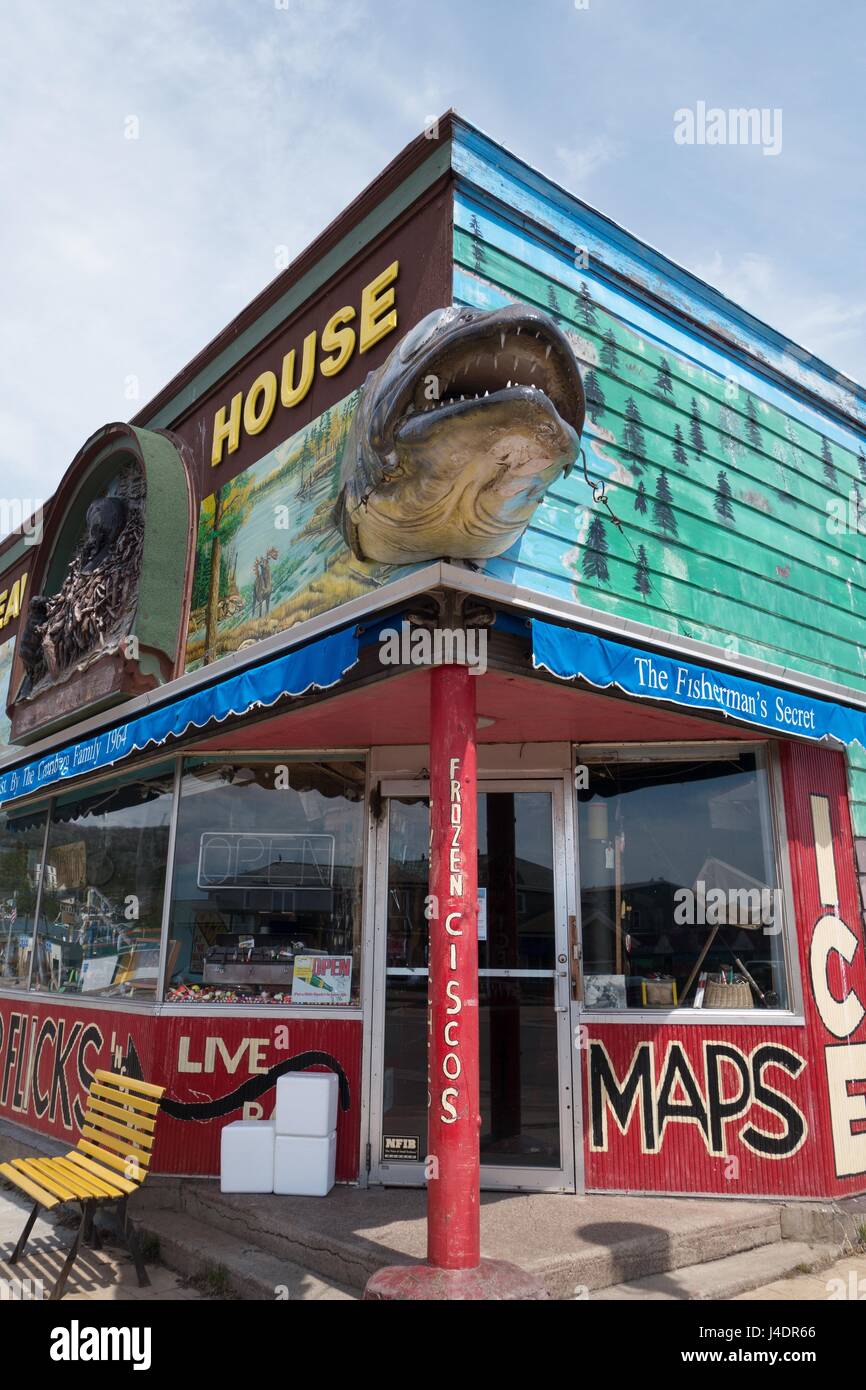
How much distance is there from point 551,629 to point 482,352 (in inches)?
52.5

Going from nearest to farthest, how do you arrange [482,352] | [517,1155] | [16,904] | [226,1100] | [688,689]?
[482,352], [688,689], [517,1155], [226,1100], [16,904]

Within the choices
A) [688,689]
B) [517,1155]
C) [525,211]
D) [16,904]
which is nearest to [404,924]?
[517,1155]

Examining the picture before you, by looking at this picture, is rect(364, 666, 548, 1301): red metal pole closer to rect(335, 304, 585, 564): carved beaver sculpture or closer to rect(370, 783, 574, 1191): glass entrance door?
rect(335, 304, 585, 564): carved beaver sculpture

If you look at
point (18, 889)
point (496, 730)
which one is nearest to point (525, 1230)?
point (496, 730)

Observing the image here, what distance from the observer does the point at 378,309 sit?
5.90 m

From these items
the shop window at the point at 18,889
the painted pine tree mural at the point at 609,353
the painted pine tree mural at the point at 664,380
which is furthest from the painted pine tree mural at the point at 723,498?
the shop window at the point at 18,889

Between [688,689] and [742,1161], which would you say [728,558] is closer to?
[688,689]

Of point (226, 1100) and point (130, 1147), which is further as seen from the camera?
point (226, 1100)

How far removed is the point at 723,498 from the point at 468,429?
3481mm

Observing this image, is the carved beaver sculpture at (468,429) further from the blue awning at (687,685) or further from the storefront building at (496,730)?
the blue awning at (687,685)

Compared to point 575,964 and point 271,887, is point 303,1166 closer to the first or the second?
point 271,887

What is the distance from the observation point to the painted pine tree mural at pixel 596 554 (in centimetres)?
582

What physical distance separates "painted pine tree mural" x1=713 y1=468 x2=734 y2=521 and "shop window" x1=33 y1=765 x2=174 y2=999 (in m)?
4.52

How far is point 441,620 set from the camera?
4.66 metres
